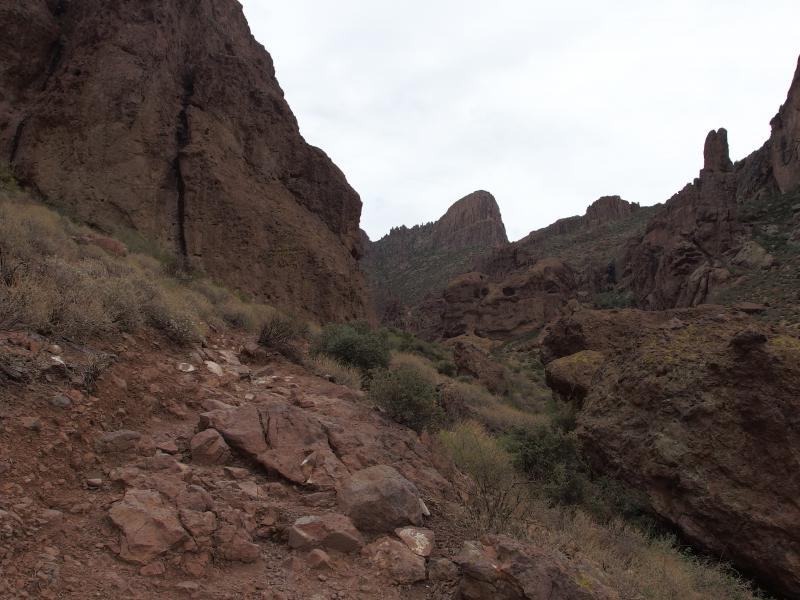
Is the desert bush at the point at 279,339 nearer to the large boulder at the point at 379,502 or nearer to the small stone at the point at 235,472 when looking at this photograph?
the small stone at the point at 235,472

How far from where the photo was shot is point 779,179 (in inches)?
1750

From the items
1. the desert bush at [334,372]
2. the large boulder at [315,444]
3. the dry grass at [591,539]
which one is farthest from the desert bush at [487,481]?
the desert bush at [334,372]

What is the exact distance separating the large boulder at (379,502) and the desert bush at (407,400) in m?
2.10

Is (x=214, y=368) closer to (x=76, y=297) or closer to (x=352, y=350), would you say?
(x=76, y=297)

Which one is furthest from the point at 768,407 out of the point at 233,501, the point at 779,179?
the point at 779,179

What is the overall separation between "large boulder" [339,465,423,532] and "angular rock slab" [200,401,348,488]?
12.0 inches

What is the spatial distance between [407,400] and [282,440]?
2.13 metres

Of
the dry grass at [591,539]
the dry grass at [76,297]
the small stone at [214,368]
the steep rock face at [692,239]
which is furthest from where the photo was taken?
the steep rock face at [692,239]

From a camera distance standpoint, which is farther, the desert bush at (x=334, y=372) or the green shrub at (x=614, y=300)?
the green shrub at (x=614, y=300)

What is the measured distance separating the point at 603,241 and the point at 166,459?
70.0m

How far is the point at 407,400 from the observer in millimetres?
6305

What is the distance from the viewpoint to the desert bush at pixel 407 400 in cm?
629

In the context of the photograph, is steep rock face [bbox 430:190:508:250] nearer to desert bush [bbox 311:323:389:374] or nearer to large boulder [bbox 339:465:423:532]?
desert bush [bbox 311:323:389:374]

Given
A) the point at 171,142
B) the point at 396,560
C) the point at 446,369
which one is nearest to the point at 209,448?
the point at 396,560
